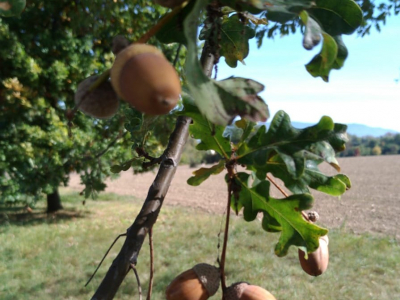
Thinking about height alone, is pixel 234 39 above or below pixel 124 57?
above

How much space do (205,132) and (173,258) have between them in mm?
4926

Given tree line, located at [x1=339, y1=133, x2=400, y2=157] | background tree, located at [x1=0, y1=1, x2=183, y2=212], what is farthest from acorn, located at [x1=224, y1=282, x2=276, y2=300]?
tree line, located at [x1=339, y1=133, x2=400, y2=157]

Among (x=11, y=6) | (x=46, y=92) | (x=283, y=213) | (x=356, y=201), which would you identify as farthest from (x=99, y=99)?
(x=356, y=201)

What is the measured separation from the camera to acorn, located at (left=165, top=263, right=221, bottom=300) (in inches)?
31.0

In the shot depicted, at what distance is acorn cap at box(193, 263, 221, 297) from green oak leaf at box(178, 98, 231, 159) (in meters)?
0.24

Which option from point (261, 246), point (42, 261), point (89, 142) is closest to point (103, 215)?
point (89, 142)

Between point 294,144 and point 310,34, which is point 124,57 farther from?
point 294,144

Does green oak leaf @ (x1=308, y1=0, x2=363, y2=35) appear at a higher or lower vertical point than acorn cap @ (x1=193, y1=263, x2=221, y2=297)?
higher

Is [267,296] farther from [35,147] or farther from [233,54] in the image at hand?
[35,147]

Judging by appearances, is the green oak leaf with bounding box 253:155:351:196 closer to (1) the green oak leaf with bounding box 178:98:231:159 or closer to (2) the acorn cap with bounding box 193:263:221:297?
(1) the green oak leaf with bounding box 178:98:231:159

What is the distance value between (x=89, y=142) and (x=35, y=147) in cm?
81

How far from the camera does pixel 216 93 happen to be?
384 mm

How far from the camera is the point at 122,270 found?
1.93ft

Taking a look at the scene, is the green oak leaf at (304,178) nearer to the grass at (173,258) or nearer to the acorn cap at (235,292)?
the acorn cap at (235,292)
